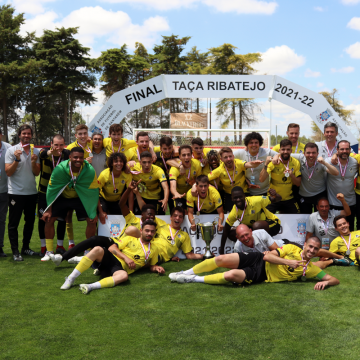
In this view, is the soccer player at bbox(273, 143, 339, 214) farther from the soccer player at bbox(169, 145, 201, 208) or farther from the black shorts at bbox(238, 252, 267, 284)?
the black shorts at bbox(238, 252, 267, 284)

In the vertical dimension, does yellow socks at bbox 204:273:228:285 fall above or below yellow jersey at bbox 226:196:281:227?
below

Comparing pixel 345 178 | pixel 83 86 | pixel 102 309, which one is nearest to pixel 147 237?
pixel 102 309

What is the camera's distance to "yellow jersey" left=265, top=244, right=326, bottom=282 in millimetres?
4629

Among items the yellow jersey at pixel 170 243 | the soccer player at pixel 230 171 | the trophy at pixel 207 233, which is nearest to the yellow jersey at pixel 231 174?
the soccer player at pixel 230 171

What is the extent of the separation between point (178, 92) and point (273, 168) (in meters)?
2.70

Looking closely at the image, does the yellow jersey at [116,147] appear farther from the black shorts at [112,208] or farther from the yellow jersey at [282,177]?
the yellow jersey at [282,177]

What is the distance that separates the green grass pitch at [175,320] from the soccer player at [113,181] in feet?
4.94

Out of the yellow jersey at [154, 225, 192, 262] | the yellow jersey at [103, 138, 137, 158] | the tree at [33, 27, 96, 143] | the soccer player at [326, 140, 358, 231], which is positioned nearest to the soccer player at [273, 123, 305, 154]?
the soccer player at [326, 140, 358, 231]

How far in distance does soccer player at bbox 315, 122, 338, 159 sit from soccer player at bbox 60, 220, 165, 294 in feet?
10.8

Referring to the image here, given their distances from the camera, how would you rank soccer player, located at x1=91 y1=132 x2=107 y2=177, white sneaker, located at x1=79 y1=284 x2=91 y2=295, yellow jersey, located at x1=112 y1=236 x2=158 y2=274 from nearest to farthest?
white sneaker, located at x1=79 y1=284 x2=91 y2=295, yellow jersey, located at x1=112 y1=236 x2=158 y2=274, soccer player, located at x1=91 y1=132 x2=107 y2=177

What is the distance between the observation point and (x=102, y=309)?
3.86 metres

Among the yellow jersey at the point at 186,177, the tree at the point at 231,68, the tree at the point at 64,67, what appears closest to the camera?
the yellow jersey at the point at 186,177

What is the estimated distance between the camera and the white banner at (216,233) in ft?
20.0

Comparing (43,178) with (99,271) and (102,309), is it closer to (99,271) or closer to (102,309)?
(99,271)
